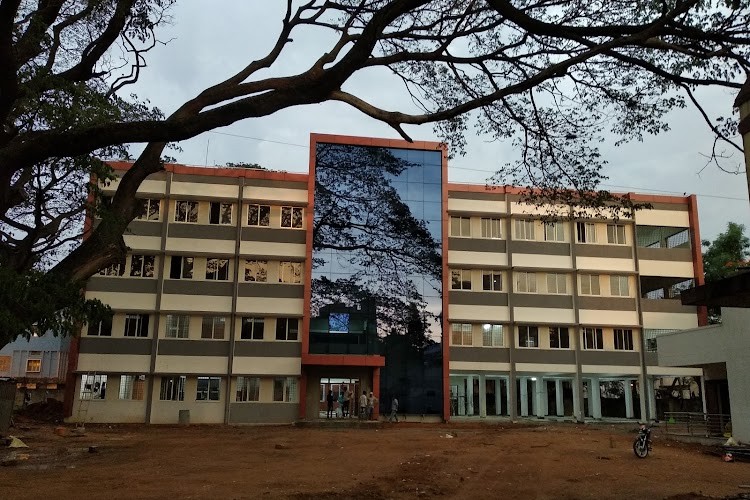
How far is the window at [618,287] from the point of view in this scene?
37406mm

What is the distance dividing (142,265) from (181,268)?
2005 millimetres

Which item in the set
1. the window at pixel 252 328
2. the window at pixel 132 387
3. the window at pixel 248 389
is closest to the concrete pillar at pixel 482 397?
the window at pixel 248 389

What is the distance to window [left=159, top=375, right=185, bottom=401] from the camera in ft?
108

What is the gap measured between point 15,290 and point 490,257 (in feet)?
108

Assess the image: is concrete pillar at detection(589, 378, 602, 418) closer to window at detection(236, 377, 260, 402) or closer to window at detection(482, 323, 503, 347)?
window at detection(482, 323, 503, 347)

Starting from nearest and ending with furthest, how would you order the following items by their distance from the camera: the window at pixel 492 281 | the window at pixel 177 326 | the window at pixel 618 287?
1. the window at pixel 177 326
2. the window at pixel 492 281
3. the window at pixel 618 287

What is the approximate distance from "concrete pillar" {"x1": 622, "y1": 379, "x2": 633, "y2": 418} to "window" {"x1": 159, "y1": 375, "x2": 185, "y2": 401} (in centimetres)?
A: 2435

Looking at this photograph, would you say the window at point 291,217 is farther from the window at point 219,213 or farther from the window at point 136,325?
the window at point 136,325

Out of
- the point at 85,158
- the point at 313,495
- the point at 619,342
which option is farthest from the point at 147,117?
the point at 619,342

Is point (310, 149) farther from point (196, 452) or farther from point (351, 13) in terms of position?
point (351, 13)

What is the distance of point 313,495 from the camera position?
1084 centimetres

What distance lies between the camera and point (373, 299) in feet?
113

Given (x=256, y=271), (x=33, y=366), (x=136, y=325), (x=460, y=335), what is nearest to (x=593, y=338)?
(x=460, y=335)

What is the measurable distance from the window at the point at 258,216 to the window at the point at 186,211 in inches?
113
